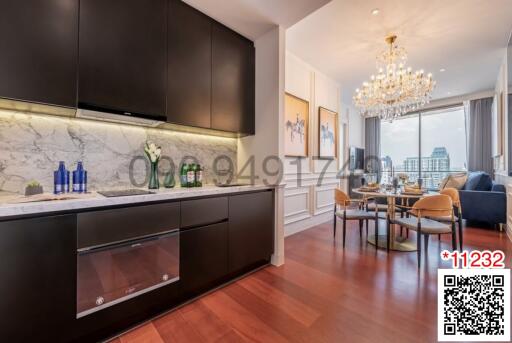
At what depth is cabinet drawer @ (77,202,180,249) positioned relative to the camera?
1283 mm

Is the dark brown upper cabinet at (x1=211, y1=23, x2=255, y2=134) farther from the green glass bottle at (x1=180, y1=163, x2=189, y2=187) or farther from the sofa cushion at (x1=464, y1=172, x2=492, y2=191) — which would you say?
the sofa cushion at (x1=464, y1=172, x2=492, y2=191)

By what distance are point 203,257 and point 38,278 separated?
995 mm

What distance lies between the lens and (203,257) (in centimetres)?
184

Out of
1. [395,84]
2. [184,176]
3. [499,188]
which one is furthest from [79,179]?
[499,188]

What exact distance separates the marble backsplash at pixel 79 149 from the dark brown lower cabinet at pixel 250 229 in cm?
83

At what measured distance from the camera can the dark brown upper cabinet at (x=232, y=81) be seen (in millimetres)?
2271

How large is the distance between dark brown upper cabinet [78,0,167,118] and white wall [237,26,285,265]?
1.10 meters

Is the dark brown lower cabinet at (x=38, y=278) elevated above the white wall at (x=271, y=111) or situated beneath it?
situated beneath

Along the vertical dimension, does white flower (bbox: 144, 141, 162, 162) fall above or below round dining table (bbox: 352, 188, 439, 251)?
above

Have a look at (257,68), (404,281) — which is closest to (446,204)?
(404,281)

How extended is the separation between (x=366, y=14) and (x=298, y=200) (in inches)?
108

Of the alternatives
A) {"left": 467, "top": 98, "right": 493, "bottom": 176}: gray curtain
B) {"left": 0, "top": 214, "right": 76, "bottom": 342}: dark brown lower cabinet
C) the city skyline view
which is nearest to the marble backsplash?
{"left": 0, "top": 214, "right": 76, "bottom": 342}: dark brown lower cabinet

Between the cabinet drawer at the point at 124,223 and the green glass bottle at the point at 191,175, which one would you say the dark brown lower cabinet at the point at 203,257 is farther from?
the green glass bottle at the point at 191,175

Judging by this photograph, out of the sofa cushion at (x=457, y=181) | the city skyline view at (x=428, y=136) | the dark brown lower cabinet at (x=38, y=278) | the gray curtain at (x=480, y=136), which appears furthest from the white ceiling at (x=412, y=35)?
the dark brown lower cabinet at (x=38, y=278)
